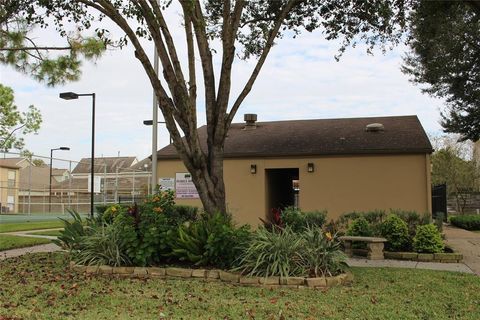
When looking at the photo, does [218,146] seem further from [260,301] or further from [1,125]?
[1,125]

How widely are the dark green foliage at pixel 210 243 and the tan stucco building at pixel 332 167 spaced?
23.4 ft

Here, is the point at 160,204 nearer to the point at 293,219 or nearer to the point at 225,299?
the point at 225,299

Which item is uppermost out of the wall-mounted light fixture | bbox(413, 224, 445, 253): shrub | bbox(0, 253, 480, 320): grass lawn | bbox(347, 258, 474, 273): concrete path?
the wall-mounted light fixture

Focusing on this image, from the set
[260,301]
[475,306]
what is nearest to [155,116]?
[260,301]

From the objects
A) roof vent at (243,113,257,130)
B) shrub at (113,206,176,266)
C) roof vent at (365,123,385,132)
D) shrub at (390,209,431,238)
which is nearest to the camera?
shrub at (113,206,176,266)

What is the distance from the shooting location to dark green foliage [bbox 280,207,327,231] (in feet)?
36.1

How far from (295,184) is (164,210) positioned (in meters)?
15.9

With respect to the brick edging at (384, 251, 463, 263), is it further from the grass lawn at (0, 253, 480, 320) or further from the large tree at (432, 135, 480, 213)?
the large tree at (432, 135, 480, 213)

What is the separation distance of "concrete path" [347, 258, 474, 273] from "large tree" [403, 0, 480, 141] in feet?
20.5

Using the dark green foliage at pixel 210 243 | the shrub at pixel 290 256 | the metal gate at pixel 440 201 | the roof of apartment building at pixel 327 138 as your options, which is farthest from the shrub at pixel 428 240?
the metal gate at pixel 440 201

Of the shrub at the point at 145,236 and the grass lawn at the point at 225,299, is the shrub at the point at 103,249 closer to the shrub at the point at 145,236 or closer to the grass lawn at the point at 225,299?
the shrub at the point at 145,236

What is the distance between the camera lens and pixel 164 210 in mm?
8984

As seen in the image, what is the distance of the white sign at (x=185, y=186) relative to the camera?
55.5 feet

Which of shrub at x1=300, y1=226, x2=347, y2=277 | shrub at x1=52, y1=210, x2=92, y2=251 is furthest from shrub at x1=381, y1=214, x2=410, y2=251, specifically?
shrub at x1=52, y1=210, x2=92, y2=251
